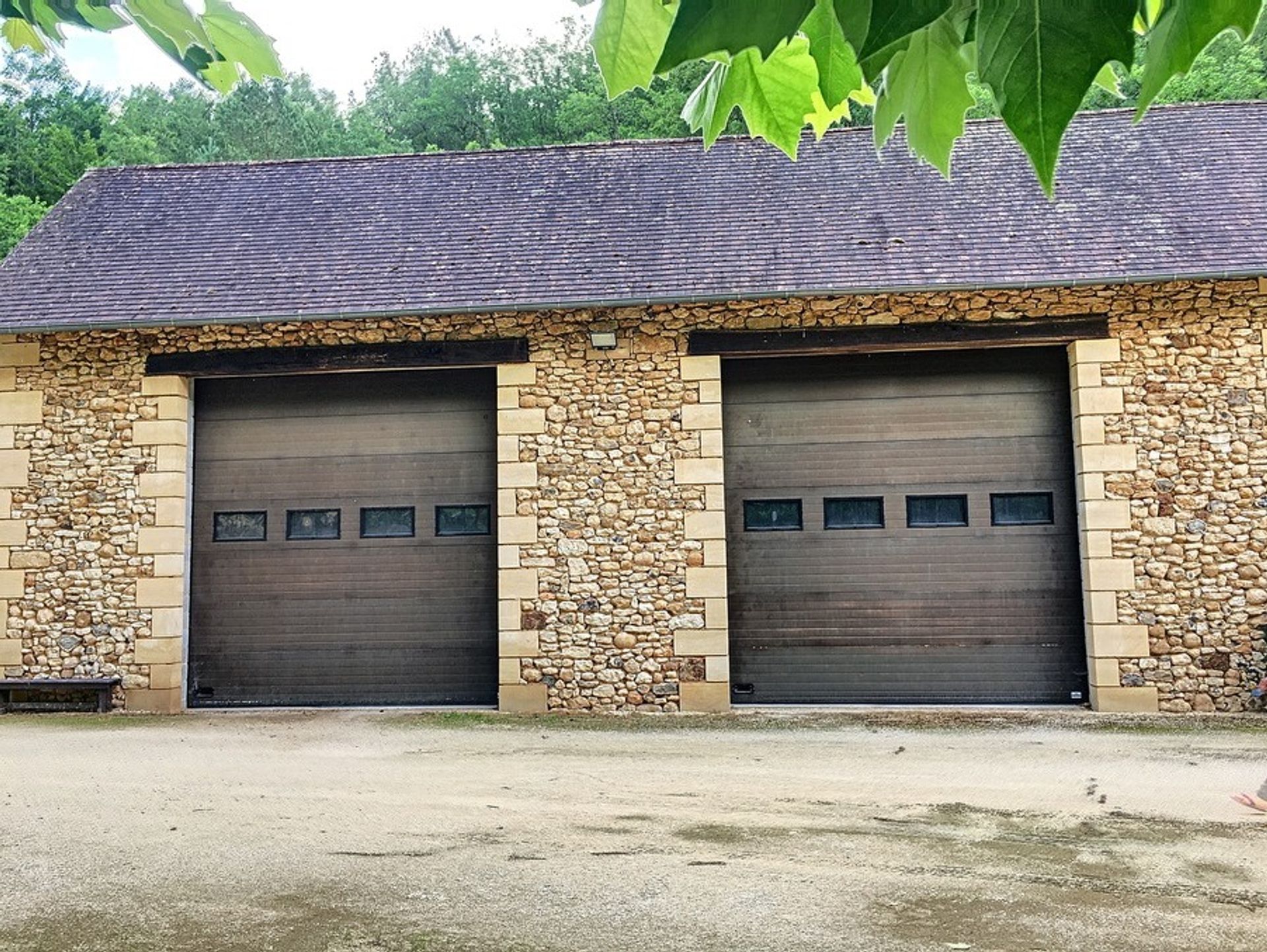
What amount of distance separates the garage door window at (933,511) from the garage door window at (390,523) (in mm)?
4889

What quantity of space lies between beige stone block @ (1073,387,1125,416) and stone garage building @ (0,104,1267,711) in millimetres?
35

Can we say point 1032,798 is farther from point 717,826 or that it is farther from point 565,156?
point 565,156

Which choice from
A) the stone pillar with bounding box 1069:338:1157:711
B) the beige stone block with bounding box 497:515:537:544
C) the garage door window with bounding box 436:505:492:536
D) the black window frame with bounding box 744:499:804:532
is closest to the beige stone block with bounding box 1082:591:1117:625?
the stone pillar with bounding box 1069:338:1157:711

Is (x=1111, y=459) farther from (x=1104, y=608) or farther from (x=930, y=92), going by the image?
(x=930, y=92)

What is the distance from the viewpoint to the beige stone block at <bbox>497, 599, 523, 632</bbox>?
30.5 ft

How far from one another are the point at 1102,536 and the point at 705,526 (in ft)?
11.6

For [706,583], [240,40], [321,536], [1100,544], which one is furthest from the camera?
[321,536]

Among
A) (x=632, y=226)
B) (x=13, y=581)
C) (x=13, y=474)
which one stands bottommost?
(x=13, y=581)

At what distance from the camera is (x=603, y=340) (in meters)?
9.44

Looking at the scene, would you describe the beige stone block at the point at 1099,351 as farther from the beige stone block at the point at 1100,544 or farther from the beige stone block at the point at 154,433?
the beige stone block at the point at 154,433

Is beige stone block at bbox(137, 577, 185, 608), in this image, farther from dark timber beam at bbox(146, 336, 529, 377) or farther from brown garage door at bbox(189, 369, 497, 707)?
dark timber beam at bbox(146, 336, 529, 377)

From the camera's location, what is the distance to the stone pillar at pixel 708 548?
9.13 metres

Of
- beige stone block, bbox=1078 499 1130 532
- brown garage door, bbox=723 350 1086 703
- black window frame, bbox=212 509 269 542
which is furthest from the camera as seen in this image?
black window frame, bbox=212 509 269 542

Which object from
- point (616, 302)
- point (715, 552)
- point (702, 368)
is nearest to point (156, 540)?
point (616, 302)
